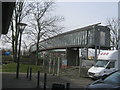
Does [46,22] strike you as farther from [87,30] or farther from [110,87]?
[110,87]

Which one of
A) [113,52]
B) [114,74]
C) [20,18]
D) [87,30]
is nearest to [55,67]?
[113,52]

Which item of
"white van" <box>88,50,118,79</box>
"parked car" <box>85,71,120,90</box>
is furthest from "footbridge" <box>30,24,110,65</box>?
"parked car" <box>85,71,120,90</box>

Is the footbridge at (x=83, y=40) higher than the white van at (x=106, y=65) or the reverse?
higher

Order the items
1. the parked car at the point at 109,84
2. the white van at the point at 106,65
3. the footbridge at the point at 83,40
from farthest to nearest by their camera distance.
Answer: the footbridge at the point at 83,40 → the white van at the point at 106,65 → the parked car at the point at 109,84

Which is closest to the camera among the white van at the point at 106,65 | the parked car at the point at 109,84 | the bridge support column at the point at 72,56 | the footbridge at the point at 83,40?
the parked car at the point at 109,84

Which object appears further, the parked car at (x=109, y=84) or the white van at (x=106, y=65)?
the white van at (x=106, y=65)

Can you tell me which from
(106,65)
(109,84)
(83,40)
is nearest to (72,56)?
(83,40)

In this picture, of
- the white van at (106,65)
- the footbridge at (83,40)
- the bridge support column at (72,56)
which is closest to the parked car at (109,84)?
the white van at (106,65)

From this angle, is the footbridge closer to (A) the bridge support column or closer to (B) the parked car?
(A) the bridge support column

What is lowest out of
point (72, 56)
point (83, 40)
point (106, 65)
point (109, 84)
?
point (109, 84)

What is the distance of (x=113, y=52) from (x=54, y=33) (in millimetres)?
24073

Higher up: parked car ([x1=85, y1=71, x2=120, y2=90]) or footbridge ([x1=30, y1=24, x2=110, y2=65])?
footbridge ([x1=30, y1=24, x2=110, y2=65])

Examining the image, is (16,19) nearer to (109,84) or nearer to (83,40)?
(83,40)

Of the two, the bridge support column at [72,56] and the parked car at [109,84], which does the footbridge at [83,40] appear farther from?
the parked car at [109,84]
